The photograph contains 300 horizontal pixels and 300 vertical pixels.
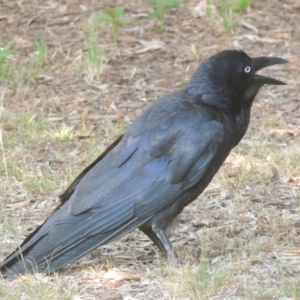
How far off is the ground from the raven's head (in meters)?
0.88

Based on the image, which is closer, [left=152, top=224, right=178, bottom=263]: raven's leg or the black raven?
the black raven

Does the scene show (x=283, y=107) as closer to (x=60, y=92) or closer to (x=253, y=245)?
(x=60, y=92)

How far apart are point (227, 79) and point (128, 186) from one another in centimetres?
109

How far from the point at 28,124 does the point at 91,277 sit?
312 centimetres

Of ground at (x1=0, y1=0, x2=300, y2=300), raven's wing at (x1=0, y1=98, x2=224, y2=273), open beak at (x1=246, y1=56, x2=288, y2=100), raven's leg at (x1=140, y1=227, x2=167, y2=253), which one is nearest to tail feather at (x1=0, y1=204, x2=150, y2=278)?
raven's wing at (x1=0, y1=98, x2=224, y2=273)

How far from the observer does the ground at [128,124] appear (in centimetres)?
528

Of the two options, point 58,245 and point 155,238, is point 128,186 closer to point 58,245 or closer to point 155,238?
point 155,238

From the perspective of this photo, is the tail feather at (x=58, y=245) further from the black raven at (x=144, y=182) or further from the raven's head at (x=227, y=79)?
the raven's head at (x=227, y=79)

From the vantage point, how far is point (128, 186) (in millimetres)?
5660

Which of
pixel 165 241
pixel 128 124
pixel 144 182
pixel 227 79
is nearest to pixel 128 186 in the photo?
pixel 144 182

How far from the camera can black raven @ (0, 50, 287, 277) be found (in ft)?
18.2

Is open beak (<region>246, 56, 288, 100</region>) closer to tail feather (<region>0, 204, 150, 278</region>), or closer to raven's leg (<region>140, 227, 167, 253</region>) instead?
raven's leg (<region>140, 227, 167, 253</region>)

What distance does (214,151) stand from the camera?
5770 mm

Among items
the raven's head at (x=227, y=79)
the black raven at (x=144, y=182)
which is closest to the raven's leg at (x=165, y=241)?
the black raven at (x=144, y=182)
